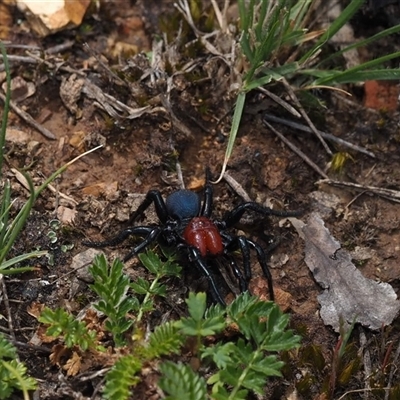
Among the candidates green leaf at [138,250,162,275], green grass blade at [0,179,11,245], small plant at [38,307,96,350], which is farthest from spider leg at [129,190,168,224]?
small plant at [38,307,96,350]

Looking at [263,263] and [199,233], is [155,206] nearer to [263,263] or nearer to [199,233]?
[199,233]

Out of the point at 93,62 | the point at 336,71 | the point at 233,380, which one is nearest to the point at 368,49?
the point at 336,71

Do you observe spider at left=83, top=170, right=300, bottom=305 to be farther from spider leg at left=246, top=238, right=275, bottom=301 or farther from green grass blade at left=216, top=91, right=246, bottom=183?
green grass blade at left=216, top=91, right=246, bottom=183

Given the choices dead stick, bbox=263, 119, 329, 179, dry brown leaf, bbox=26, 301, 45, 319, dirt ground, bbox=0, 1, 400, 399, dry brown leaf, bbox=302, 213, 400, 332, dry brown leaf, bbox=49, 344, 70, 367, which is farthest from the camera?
dead stick, bbox=263, 119, 329, 179

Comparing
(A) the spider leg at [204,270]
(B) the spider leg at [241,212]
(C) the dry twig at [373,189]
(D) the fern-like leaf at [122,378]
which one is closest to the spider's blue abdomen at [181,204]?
(B) the spider leg at [241,212]

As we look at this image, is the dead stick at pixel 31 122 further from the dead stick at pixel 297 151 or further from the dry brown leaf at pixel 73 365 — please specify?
the dry brown leaf at pixel 73 365

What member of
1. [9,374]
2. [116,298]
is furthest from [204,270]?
[9,374]

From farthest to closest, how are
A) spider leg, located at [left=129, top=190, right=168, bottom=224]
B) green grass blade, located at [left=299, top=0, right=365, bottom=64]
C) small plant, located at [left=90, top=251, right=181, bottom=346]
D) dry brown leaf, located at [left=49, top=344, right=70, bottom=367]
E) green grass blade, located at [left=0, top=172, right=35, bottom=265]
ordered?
green grass blade, located at [left=299, top=0, right=365, bottom=64] → spider leg, located at [left=129, top=190, right=168, bottom=224] → dry brown leaf, located at [left=49, top=344, right=70, bottom=367] → small plant, located at [left=90, top=251, right=181, bottom=346] → green grass blade, located at [left=0, top=172, right=35, bottom=265]

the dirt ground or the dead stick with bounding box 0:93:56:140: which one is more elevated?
the dead stick with bounding box 0:93:56:140
